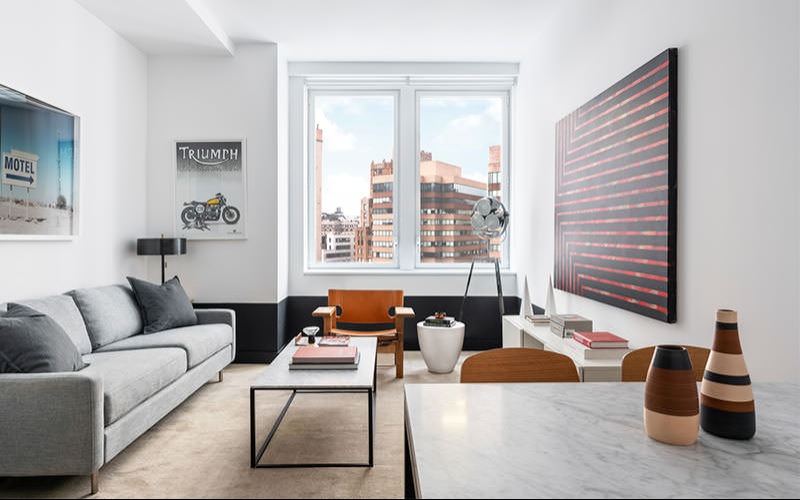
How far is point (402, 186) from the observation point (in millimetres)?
5332

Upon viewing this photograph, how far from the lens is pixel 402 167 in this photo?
533 cm

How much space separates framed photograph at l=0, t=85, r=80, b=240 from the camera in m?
2.95

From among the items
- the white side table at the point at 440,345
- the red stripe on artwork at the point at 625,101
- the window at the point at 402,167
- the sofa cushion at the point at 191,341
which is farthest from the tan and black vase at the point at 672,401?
the window at the point at 402,167

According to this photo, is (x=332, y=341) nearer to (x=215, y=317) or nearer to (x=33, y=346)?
(x=215, y=317)

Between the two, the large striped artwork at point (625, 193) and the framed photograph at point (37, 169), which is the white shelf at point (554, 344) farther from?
the framed photograph at point (37, 169)

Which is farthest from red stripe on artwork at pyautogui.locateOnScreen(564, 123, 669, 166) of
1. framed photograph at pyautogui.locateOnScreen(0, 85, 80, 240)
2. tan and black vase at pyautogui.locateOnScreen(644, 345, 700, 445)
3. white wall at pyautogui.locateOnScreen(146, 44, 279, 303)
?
framed photograph at pyautogui.locateOnScreen(0, 85, 80, 240)

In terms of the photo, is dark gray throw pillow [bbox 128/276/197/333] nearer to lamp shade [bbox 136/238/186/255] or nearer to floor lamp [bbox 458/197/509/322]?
lamp shade [bbox 136/238/186/255]

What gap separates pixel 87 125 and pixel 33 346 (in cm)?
208

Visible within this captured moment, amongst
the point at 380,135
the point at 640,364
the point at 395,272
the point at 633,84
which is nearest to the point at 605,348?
the point at 640,364

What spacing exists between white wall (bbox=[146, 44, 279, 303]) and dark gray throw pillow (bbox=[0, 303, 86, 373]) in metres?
2.19

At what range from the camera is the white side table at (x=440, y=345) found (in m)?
4.25

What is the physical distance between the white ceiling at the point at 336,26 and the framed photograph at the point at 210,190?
2.90 feet

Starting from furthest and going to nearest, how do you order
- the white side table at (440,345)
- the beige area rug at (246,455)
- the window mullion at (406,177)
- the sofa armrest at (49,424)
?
the window mullion at (406,177), the white side table at (440,345), the beige area rug at (246,455), the sofa armrest at (49,424)

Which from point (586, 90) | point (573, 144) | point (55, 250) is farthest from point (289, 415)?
point (586, 90)
